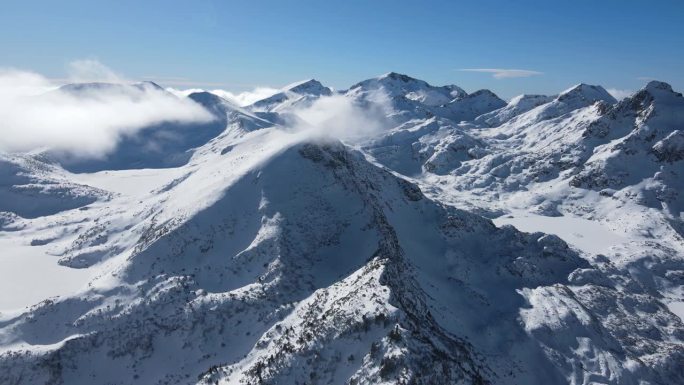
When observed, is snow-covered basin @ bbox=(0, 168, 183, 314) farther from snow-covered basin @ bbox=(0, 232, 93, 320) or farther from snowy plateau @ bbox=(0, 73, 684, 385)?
snowy plateau @ bbox=(0, 73, 684, 385)

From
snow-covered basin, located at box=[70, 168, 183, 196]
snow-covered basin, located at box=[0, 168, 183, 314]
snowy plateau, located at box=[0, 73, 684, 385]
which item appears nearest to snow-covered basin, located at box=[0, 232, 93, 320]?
snow-covered basin, located at box=[0, 168, 183, 314]

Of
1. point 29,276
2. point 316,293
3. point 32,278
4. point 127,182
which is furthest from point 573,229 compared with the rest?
point 127,182

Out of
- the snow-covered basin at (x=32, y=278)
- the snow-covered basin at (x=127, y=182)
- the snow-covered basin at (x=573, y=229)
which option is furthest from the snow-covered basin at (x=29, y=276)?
the snow-covered basin at (x=573, y=229)

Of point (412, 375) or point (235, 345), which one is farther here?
point (235, 345)

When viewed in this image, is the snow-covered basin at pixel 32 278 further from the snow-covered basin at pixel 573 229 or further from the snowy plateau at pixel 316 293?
the snow-covered basin at pixel 573 229

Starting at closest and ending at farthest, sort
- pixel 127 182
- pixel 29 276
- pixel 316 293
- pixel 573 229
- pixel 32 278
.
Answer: pixel 316 293
pixel 32 278
pixel 29 276
pixel 573 229
pixel 127 182

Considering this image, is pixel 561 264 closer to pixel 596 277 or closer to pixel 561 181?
pixel 596 277

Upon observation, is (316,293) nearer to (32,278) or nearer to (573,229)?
(32,278)

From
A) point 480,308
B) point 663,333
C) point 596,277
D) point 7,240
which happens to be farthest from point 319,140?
point 7,240
